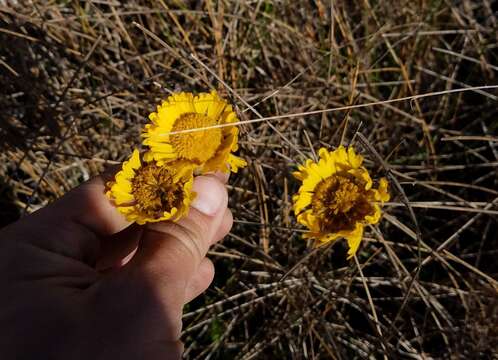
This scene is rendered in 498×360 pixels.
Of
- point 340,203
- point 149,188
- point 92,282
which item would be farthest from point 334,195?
point 92,282

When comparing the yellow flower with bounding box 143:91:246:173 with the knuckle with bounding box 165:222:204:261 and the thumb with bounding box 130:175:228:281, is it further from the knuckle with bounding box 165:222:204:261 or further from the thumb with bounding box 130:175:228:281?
the knuckle with bounding box 165:222:204:261

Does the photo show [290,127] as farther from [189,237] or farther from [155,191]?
[189,237]

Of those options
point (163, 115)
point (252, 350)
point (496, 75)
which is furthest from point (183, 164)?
point (496, 75)

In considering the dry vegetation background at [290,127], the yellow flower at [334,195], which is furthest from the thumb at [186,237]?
the dry vegetation background at [290,127]

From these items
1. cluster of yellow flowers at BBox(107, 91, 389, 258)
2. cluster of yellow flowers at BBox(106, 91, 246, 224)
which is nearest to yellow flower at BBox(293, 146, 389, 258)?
cluster of yellow flowers at BBox(107, 91, 389, 258)

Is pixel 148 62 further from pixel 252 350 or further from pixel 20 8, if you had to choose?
pixel 252 350

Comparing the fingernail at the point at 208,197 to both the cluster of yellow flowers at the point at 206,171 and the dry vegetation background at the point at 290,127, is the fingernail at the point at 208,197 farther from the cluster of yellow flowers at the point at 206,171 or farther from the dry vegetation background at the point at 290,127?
the dry vegetation background at the point at 290,127
